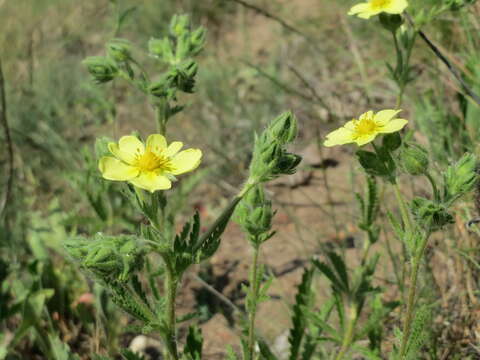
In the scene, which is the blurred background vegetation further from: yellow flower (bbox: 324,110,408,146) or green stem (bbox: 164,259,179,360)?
green stem (bbox: 164,259,179,360)

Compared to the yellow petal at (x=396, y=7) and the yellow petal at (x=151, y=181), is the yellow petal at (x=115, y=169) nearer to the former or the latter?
the yellow petal at (x=151, y=181)

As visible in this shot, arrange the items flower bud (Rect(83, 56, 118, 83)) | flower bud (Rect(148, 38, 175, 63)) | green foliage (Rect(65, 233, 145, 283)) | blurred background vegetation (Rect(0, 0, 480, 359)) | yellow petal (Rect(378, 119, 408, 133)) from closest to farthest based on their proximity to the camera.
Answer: green foliage (Rect(65, 233, 145, 283)) < yellow petal (Rect(378, 119, 408, 133)) < flower bud (Rect(83, 56, 118, 83)) < flower bud (Rect(148, 38, 175, 63)) < blurred background vegetation (Rect(0, 0, 480, 359))

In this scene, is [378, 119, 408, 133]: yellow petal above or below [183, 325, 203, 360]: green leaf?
above

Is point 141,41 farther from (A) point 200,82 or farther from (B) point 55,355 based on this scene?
(B) point 55,355

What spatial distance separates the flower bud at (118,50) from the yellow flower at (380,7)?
0.88 metres

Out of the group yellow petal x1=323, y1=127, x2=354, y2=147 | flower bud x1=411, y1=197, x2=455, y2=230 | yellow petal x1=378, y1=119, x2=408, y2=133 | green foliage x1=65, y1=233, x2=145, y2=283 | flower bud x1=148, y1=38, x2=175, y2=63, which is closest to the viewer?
green foliage x1=65, y1=233, x2=145, y2=283

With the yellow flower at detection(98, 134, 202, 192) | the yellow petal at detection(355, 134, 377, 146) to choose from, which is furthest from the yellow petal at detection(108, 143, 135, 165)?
the yellow petal at detection(355, 134, 377, 146)

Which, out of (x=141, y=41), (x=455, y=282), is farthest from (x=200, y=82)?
(x=455, y=282)

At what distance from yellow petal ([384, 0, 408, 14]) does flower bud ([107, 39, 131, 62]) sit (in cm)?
98

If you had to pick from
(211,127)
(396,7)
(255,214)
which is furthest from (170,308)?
(211,127)

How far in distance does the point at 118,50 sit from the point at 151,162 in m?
0.73

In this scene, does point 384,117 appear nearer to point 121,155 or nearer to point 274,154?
point 274,154

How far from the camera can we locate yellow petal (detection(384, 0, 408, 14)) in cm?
189

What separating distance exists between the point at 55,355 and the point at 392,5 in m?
1.87
